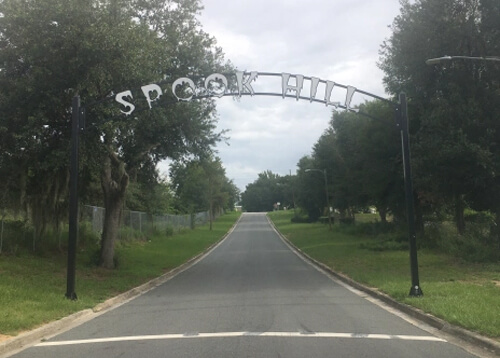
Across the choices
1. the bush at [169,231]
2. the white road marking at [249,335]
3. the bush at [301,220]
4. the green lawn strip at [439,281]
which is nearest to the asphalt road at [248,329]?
the white road marking at [249,335]

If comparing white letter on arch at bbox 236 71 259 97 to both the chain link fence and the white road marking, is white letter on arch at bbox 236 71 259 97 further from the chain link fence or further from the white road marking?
the chain link fence

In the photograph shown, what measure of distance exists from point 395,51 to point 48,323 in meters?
20.2

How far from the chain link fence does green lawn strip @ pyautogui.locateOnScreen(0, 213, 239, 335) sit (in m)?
2.59

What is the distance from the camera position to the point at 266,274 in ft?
66.2

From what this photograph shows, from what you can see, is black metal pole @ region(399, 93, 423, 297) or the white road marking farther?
black metal pole @ region(399, 93, 423, 297)

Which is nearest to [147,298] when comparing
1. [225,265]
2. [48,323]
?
[48,323]

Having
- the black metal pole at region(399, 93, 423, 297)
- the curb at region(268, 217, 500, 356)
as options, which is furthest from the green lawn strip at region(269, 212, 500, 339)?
the black metal pole at region(399, 93, 423, 297)

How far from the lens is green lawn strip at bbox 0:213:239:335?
1041 cm

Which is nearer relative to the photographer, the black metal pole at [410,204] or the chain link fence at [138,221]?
the black metal pole at [410,204]

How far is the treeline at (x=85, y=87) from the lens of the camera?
51.6 ft

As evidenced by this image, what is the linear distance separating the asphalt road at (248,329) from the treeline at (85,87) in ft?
19.2

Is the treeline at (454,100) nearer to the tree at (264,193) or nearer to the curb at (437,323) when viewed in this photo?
the curb at (437,323)

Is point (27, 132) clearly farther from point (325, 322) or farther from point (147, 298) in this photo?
point (325, 322)

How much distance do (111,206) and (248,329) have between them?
508 inches
